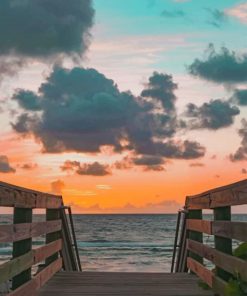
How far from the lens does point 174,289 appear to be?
26.8 feet

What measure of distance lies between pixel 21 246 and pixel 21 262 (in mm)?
290

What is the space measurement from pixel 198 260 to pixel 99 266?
65.0 feet

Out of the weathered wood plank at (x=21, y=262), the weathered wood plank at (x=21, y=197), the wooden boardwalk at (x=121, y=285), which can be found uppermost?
the weathered wood plank at (x=21, y=197)

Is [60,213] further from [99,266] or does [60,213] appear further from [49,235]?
[99,266]

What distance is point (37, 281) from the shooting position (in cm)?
735

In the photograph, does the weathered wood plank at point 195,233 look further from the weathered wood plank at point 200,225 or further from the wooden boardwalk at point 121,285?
the wooden boardwalk at point 121,285

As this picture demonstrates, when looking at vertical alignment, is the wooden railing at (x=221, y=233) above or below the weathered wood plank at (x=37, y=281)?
above

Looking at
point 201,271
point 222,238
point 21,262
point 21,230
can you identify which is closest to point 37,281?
point 21,262

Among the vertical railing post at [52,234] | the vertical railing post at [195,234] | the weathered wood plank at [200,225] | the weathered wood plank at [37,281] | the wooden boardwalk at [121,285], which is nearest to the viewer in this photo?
the weathered wood plank at [37,281]

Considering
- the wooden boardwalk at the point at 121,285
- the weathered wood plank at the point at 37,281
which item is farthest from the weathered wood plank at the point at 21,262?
the wooden boardwalk at the point at 121,285

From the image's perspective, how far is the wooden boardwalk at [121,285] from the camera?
25.5ft

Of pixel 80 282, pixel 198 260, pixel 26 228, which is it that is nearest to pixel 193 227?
pixel 198 260

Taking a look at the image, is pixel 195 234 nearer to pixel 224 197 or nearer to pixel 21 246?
pixel 224 197

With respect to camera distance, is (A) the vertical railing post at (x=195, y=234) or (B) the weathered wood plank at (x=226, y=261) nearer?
(B) the weathered wood plank at (x=226, y=261)
